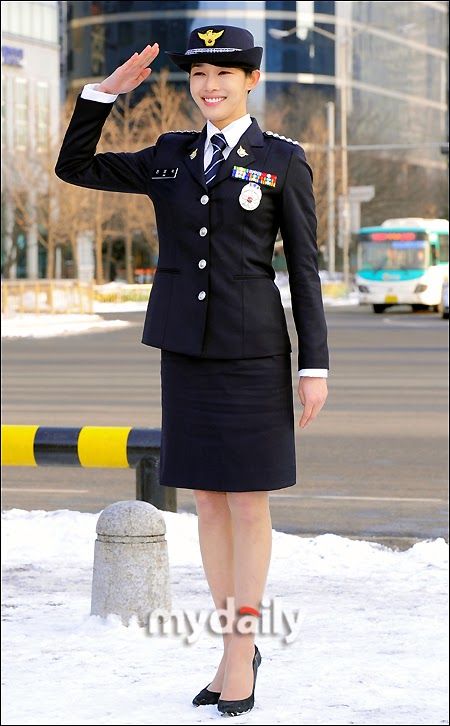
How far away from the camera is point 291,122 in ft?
305

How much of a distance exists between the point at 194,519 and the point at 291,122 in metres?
85.5

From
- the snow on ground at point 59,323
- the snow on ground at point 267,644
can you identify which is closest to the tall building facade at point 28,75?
the snow on ground at point 59,323

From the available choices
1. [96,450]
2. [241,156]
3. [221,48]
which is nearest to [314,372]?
[241,156]

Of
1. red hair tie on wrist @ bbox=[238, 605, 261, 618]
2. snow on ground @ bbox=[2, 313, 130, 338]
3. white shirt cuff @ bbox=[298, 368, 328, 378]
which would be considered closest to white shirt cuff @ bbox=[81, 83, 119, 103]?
white shirt cuff @ bbox=[298, 368, 328, 378]

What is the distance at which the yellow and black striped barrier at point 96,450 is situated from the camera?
777 centimetres

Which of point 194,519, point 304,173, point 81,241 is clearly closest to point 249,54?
point 304,173

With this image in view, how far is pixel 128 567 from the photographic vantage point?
6324 millimetres

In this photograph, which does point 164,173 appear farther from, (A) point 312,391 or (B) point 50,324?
(B) point 50,324

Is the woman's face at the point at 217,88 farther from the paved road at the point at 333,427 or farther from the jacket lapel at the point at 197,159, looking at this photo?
the paved road at the point at 333,427

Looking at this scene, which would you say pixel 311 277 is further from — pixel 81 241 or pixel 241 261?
pixel 81 241

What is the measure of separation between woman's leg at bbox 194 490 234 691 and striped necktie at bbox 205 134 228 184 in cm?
91

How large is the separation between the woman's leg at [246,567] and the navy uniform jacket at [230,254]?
17.1 inches

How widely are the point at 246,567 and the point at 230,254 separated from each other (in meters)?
0.91

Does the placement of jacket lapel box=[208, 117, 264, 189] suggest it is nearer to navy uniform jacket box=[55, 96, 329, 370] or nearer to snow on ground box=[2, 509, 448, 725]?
navy uniform jacket box=[55, 96, 329, 370]
